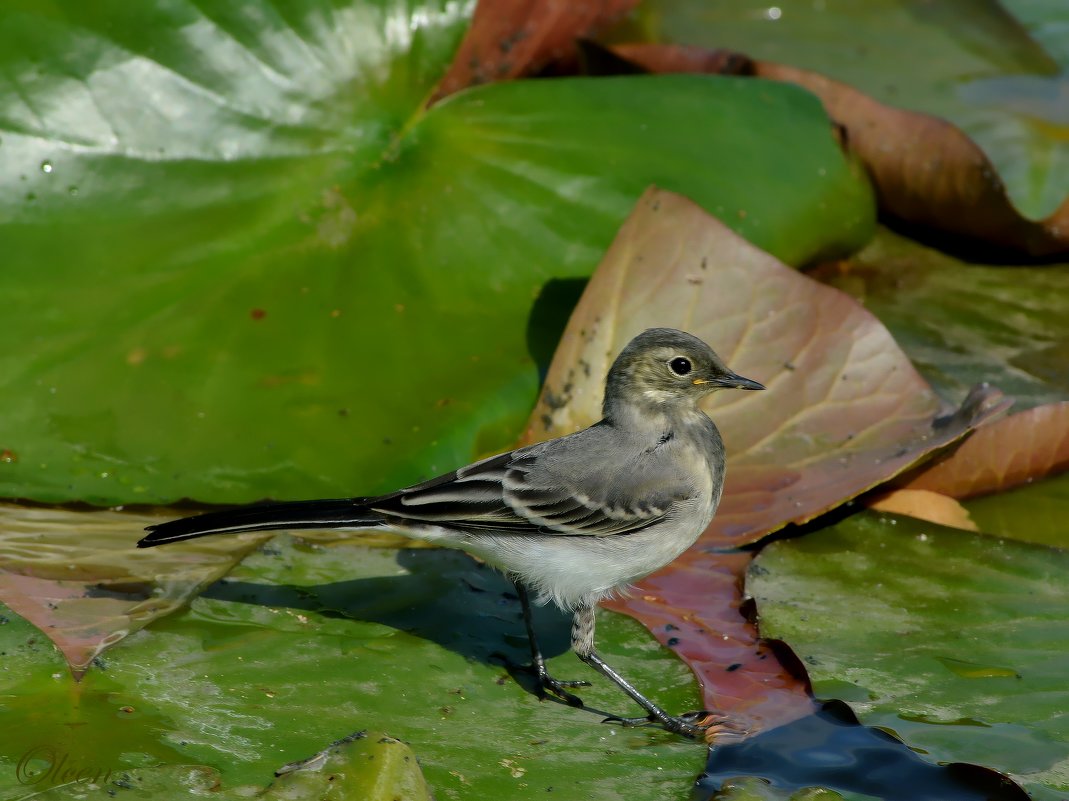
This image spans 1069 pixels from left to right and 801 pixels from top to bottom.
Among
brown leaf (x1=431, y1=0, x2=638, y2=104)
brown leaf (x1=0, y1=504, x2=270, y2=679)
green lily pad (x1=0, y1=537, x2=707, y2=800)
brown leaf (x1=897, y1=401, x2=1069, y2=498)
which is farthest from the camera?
brown leaf (x1=431, y1=0, x2=638, y2=104)

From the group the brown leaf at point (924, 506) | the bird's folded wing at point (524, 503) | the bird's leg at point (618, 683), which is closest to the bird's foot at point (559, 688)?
the bird's leg at point (618, 683)

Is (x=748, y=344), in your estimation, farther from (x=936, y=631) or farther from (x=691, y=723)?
(x=691, y=723)

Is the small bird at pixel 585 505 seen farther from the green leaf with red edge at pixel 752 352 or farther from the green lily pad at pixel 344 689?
the green leaf with red edge at pixel 752 352

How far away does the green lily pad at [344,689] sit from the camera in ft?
13.1

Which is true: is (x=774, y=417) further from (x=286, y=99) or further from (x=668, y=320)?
(x=286, y=99)

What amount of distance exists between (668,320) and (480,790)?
270 cm

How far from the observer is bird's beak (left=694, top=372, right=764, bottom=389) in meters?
5.33

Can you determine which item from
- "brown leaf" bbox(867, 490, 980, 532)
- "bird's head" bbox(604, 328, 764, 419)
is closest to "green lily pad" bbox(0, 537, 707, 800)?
"bird's head" bbox(604, 328, 764, 419)

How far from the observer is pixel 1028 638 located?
4781 millimetres

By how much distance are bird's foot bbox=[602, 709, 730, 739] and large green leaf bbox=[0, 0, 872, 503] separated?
159cm

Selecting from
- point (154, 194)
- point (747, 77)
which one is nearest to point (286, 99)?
point (154, 194)

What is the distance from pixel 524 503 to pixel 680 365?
92 cm

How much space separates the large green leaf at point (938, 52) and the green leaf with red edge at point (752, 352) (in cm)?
183

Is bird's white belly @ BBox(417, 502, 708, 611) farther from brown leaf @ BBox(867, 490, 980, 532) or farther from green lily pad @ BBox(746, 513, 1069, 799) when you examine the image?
brown leaf @ BBox(867, 490, 980, 532)
